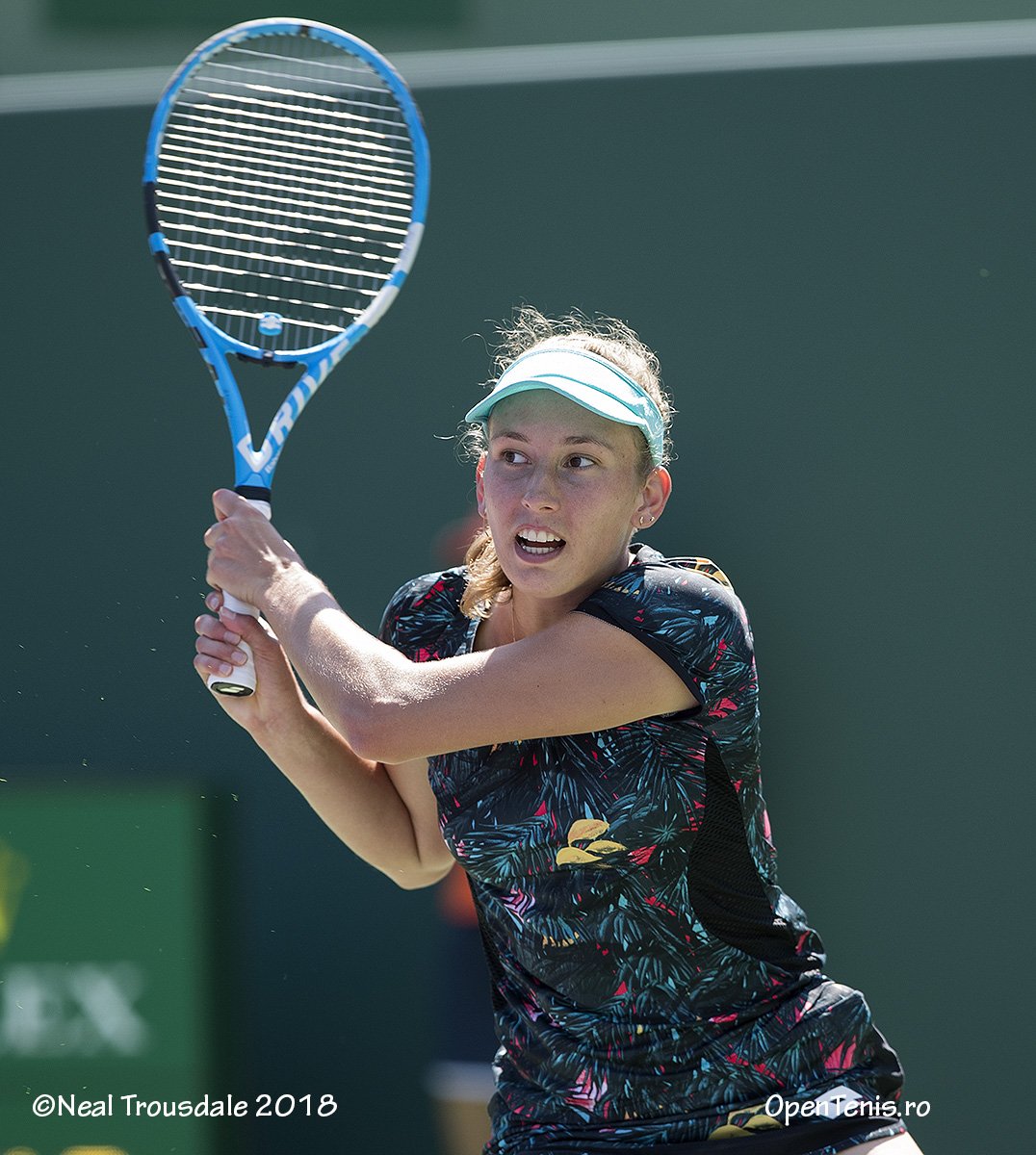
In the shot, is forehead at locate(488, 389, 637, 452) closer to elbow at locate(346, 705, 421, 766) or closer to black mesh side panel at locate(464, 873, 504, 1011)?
elbow at locate(346, 705, 421, 766)

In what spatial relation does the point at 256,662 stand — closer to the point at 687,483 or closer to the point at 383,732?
the point at 383,732

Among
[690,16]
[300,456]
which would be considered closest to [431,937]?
[300,456]

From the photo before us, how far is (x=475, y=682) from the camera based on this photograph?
5.76 ft

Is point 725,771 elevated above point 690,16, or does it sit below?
below

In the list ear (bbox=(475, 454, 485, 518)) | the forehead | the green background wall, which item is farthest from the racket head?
the forehead

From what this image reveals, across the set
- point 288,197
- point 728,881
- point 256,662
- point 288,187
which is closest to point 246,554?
point 256,662

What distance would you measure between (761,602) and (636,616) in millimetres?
1615

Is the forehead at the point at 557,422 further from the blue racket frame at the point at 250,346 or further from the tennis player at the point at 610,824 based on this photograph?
the blue racket frame at the point at 250,346

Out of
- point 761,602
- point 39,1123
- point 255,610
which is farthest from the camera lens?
point 761,602

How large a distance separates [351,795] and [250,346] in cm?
71

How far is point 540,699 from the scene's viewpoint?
5.71 feet

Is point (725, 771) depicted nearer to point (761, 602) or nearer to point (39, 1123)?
point (761, 602)

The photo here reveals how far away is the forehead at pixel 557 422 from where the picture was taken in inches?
71.8

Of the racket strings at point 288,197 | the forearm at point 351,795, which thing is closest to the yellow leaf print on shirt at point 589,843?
the forearm at point 351,795
